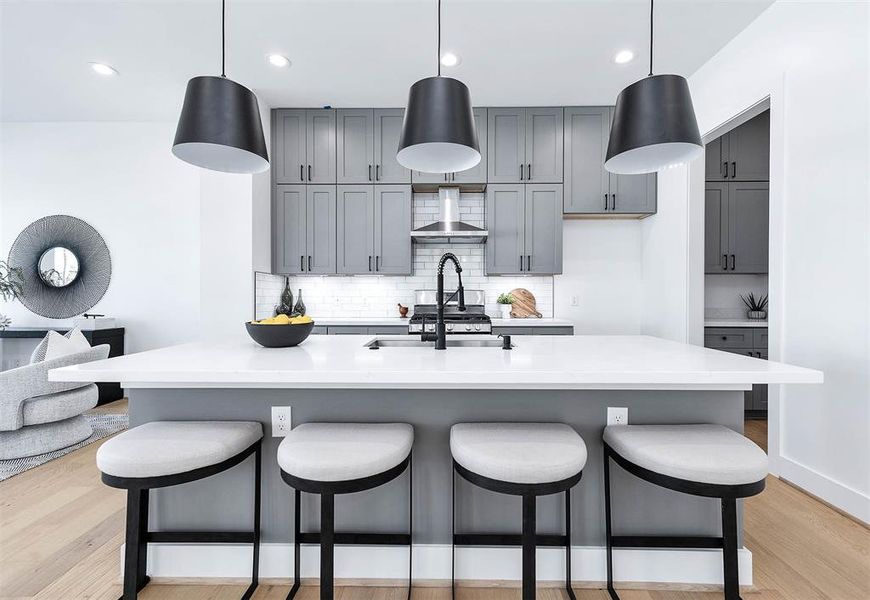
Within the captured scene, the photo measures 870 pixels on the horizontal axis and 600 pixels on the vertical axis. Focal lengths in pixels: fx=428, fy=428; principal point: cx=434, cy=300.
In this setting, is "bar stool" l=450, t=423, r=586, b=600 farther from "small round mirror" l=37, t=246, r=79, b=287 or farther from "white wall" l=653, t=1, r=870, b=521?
"small round mirror" l=37, t=246, r=79, b=287

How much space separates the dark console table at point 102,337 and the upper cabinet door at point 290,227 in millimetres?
1802

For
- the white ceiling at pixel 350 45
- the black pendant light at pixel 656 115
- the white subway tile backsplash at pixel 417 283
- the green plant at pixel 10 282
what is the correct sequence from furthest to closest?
1. the white subway tile backsplash at pixel 417 283
2. the green plant at pixel 10 282
3. the white ceiling at pixel 350 45
4. the black pendant light at pixel 656 115

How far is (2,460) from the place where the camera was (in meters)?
2.82

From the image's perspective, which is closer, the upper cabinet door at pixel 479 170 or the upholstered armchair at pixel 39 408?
the upholstered armchair at pixel 39 408

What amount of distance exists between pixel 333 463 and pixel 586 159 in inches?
146

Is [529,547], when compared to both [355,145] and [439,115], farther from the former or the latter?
[355,145]

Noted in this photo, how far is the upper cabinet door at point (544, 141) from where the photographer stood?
4.00 metres

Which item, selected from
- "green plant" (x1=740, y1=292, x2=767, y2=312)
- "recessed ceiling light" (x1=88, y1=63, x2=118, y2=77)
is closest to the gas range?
"green plant" (x1=740, y1=292, x2=767, y2=312)

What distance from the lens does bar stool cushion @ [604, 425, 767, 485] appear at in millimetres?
1213

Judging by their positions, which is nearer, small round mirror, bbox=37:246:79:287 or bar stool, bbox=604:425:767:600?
bar stool, bbox=604:425:767:600

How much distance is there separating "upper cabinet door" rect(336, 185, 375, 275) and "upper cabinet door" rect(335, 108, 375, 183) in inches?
4.1

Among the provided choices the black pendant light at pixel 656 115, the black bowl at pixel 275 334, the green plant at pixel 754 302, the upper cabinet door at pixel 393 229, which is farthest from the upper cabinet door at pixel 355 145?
the green plant at pixel 754 302

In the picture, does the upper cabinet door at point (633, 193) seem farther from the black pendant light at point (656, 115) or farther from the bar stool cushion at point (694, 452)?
the bar stool cushion at point (694, 452)

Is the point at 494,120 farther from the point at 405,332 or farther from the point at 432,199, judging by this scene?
the point at 405,332
